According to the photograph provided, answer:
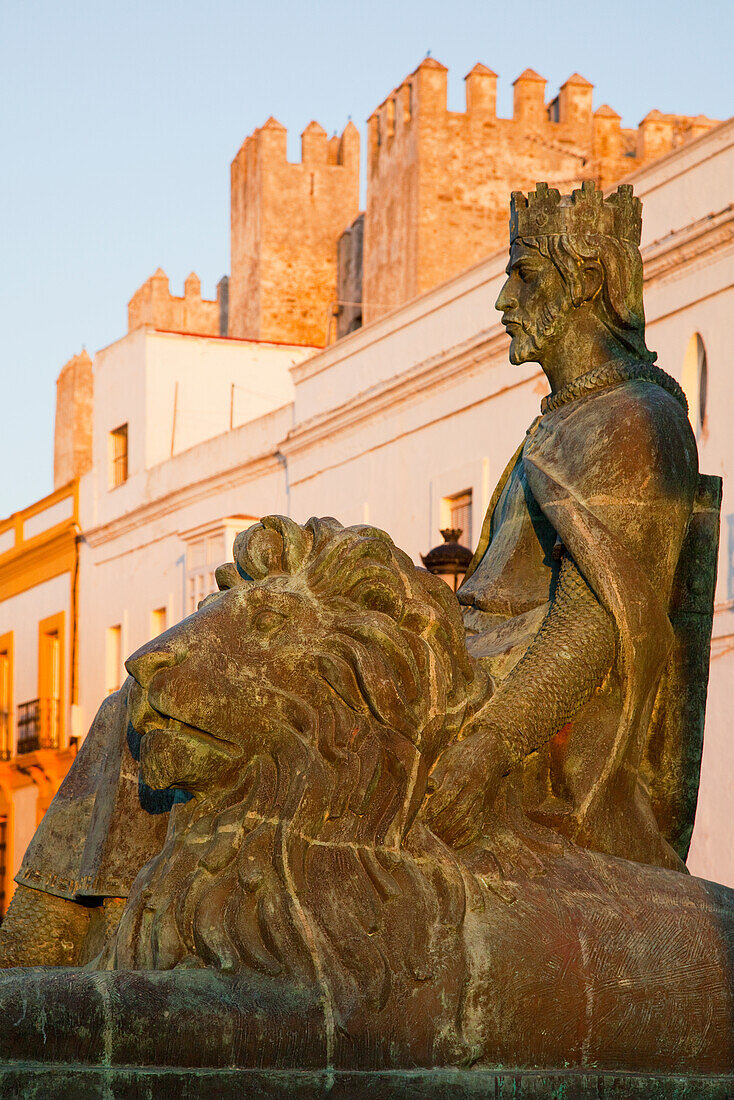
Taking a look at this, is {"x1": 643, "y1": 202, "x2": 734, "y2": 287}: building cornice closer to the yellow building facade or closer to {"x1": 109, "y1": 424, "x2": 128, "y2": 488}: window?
{"x1": 109, "y1": 424, "x2": 128, "y2": 488}: window

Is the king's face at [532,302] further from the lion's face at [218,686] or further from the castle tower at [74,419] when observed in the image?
the castle tower at [74,419]

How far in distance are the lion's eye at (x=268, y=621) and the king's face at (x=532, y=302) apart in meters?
0.89

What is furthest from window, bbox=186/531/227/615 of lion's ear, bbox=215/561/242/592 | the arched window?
lion's ear, bbox=215/561/242/592

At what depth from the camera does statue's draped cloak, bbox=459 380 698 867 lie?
132 inches

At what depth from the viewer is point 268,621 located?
3.14 m

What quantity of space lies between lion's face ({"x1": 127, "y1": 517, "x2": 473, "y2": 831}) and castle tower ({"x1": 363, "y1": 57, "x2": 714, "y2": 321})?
29.4 metres

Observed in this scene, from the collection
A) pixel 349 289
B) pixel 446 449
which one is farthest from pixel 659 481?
pixel 349 289

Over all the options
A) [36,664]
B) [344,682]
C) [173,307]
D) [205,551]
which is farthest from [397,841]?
[173,307]

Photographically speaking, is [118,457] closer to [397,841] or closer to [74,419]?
[74,419]

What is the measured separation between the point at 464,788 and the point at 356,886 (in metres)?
0.24

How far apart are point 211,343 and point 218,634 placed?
956 inches

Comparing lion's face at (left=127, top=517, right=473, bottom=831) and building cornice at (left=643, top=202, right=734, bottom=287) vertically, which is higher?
building cornice at (left=643, top=202, right=734, bottom=287)

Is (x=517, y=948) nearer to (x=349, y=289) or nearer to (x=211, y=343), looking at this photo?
(x=211, y=343)

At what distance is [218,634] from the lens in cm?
312
